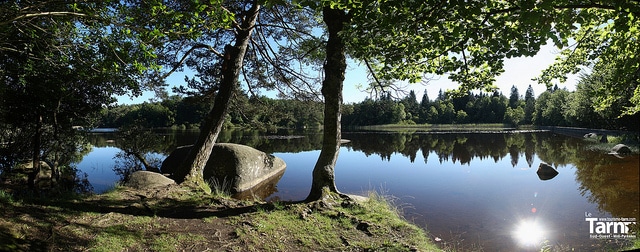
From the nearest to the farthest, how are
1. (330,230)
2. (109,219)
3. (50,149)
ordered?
(109,219) < (330,230) < (50,149)

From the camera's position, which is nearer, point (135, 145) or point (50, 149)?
point (50, 149)

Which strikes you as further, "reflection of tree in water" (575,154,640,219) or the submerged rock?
the submerged rock

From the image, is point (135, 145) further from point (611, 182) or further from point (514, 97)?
point (514, 97)

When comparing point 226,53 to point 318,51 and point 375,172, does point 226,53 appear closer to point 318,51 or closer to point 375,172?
point 318,51

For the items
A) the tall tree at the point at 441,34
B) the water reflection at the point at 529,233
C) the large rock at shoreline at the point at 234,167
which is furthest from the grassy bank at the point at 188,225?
the large rock at shoreline at the point at 234,167

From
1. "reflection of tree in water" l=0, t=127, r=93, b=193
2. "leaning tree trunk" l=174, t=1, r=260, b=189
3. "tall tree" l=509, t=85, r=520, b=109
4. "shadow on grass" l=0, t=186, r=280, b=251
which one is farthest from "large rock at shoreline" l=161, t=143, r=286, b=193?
"tall tree" l=509, t=85, r=520, b=109

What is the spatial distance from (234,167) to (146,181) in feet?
15.0

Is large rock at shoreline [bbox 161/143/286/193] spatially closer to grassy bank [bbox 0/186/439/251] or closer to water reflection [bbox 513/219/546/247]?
grassy bank [bbox 0/186/439/251]

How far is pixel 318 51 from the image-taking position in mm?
9812

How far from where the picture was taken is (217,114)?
8969 millimetres

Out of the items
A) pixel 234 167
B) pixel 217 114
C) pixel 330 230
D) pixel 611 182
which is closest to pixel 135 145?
pixel 234 167

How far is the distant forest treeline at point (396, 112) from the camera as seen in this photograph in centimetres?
1292

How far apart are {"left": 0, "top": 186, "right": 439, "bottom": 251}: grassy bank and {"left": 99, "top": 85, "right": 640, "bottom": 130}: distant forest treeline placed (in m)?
3.91

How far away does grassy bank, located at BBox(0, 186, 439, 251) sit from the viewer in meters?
4.16
